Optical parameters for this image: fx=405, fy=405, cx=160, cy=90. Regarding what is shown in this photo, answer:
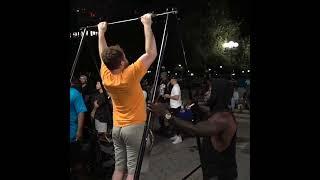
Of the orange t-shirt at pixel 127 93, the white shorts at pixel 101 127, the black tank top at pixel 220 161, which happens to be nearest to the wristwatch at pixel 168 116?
the black tank top at pixel 220 161

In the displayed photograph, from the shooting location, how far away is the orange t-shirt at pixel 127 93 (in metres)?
4.07

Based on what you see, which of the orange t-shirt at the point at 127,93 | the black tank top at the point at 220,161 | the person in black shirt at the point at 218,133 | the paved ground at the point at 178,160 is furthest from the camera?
the paved ground at the point at 178,160

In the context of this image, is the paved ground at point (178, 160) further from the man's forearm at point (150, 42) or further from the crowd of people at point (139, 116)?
the man's forearm at point (150, 42)

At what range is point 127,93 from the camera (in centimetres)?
414

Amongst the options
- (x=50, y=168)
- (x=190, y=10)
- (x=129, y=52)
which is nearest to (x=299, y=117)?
(x=50, y=168)

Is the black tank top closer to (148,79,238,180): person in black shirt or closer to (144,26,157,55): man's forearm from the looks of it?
(148,79,238,180): person in black shirt

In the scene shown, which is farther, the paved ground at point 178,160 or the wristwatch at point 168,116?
the paved ground at point 178,160

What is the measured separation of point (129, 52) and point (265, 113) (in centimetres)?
1707

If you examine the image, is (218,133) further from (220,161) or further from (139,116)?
(139,116)

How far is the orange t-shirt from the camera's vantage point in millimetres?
4074

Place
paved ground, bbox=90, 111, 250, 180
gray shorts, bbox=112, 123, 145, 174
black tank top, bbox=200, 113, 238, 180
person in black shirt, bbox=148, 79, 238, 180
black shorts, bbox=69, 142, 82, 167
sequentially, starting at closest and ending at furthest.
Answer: person in black shirt, bbox=148, 79, 238, 180
black tank top, bbox=200, 113, 238, 180
gray shorts, bbox=112, 123, 145, 174
black shorts, bbox=69, 142, 82, 167
paved ground, bbox=90, 111, 250, 180

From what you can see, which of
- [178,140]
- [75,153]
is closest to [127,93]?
[75,153]

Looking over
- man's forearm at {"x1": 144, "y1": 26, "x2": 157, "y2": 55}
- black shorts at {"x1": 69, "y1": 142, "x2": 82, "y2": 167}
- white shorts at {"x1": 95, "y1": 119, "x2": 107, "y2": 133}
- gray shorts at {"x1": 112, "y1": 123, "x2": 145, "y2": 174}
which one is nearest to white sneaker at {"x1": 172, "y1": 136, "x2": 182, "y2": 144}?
white shorts at {"x1": 95, "y1": 119, "x2": 107, "y2": 133}

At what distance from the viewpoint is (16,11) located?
2.15 metres
